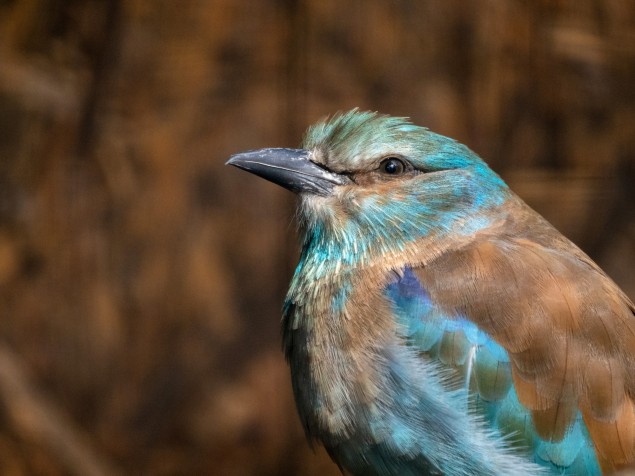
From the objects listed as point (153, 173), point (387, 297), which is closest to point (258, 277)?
point (153, 173)

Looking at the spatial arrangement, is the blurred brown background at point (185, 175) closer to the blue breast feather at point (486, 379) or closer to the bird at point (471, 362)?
the bird at point (471, 362)

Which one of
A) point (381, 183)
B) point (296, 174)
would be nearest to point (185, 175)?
point (296, 174)

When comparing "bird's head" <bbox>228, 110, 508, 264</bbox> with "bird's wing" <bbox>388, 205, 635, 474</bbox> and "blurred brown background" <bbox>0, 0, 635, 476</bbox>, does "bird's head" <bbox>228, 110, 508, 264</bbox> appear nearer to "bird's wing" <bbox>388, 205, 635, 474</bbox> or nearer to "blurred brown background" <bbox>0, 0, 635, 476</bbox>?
"bird's wing" <bbox>388, 205, 635, 474</bbox>

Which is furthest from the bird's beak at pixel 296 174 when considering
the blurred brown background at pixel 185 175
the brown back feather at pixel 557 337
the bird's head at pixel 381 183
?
the blurred brown background at pixel 185 175

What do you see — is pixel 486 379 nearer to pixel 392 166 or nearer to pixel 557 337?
pixel 557 337

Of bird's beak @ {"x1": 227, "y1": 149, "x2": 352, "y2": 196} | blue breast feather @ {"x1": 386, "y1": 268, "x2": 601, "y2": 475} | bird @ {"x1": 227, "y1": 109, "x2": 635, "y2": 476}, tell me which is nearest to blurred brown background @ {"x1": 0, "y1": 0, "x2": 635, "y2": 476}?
bird's beak @ {"x1": 227, "y1": 149, "x2": 352, "y2": 196}

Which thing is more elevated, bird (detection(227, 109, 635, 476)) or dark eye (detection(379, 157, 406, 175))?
dark eye (detection(379, 157, 406, 175))
